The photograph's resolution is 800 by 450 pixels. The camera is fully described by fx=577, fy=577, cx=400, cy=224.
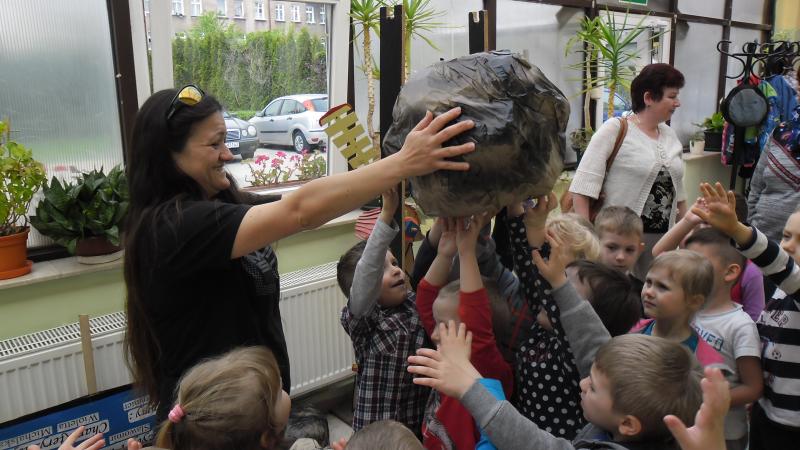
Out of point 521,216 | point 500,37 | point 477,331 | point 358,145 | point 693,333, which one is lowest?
point 693,333

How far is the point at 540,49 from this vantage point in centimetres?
418

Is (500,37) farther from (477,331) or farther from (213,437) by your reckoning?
(213,437)

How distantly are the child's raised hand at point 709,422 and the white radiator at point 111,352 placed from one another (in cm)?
193

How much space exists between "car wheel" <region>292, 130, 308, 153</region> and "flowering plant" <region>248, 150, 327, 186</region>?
0.09 ft

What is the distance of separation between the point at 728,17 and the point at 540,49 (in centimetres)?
289

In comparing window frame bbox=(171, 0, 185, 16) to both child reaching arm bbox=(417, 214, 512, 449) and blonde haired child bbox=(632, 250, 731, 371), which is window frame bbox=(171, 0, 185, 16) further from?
blonde haired child bbox=(632, 250, 731, 371)

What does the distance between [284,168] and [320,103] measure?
39 centimetres

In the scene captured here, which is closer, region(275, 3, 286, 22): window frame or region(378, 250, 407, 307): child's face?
region(378, 250, 407, 307): child's face

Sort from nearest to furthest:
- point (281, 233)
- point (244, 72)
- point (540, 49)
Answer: point (281, 233) < point (244, 72) < point (540, 49)

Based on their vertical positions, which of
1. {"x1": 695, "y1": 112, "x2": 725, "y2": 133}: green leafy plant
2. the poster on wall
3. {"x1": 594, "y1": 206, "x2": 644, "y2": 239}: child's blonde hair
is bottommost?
the poster on wall

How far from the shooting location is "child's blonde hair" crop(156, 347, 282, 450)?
1.00m

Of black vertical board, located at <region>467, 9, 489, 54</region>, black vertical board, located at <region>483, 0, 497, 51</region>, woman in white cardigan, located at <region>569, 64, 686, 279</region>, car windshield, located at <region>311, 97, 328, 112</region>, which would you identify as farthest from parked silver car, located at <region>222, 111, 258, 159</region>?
black vertical board, located at <region>483, 0, 497, 51</region>

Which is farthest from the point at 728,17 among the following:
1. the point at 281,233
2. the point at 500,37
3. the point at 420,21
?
the point at 281,233

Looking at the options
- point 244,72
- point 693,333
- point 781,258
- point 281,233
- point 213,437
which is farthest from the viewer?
point 244,72
